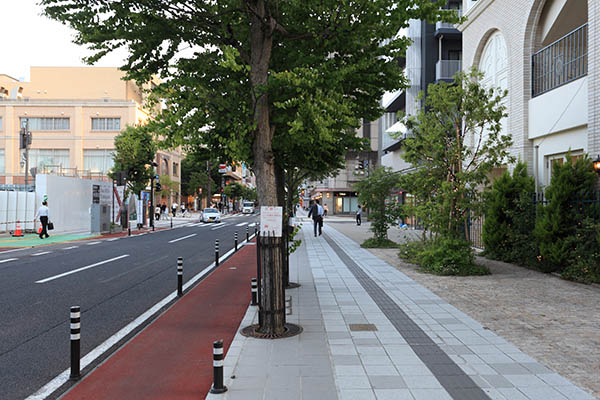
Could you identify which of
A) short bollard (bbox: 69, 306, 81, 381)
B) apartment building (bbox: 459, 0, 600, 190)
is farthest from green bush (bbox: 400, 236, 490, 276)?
short bollard (bbox: 69, 306, 81, 381)

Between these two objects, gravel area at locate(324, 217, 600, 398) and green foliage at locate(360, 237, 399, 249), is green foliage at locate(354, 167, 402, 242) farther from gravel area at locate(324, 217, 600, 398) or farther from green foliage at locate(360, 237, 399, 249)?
gravel area at locate(324, 217, 600, 398)

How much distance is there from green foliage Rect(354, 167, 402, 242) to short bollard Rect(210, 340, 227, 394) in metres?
15.0

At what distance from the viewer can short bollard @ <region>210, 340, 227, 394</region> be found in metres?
4.26

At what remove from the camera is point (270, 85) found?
6.08 metres

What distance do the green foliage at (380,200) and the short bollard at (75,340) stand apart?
589 inches

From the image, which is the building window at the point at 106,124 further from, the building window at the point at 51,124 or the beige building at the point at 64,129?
the building window at the point at 51,124

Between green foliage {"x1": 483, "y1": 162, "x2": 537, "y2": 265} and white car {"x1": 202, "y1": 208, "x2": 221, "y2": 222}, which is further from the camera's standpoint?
white car {"x1": 202, "y1": 208, "x2": 221, "y2": 222}

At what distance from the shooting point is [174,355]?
228 inches

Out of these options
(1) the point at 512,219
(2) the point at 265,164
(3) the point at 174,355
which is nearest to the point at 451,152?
(1) the point at 512,219

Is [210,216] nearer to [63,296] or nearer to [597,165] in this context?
[63,296]

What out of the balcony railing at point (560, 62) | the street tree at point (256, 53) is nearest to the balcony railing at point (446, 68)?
the balcony railing at point (560, 62)

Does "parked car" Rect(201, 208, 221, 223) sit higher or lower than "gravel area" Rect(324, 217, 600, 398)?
higher

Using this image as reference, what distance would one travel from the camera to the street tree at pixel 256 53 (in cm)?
616

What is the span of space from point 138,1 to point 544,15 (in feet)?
43.0
